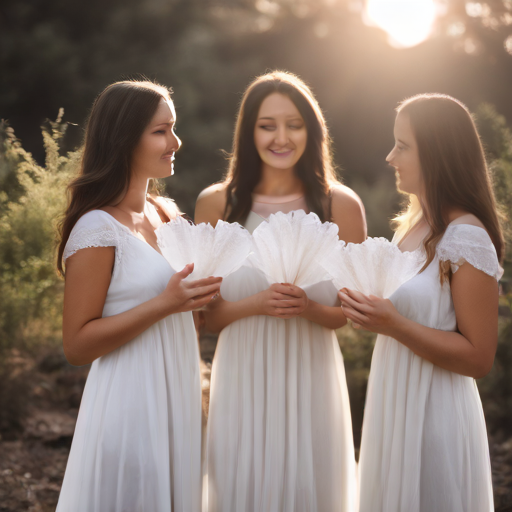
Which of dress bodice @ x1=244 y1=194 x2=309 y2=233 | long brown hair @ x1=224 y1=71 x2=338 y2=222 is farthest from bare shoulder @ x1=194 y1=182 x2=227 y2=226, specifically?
dress bodice @ x1=244 y1=194 x2=309 y2=233

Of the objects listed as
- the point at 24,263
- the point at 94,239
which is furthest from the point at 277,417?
the point at 24,263

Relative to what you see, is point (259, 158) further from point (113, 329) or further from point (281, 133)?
point (113, 329)

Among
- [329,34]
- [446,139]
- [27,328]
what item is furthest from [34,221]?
[329,34]

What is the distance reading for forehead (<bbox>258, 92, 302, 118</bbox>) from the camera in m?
2.52

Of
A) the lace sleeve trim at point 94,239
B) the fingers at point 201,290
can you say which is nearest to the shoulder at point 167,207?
the lace sleeve trim at point 94,239

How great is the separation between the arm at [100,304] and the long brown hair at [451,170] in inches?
34.7

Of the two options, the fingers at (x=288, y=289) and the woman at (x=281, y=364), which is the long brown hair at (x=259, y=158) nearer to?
the woman at (x=281, y=364)

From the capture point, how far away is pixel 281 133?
251 centimetres

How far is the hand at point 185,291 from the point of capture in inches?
78.7

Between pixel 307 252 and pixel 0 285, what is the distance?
2.81m

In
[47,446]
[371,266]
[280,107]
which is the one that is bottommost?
[47,446]

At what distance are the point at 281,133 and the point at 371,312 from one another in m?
0.95

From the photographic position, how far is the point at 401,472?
2.12 m

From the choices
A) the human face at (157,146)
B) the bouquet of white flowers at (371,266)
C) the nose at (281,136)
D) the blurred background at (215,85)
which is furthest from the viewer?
the blurred background at (215,85)
